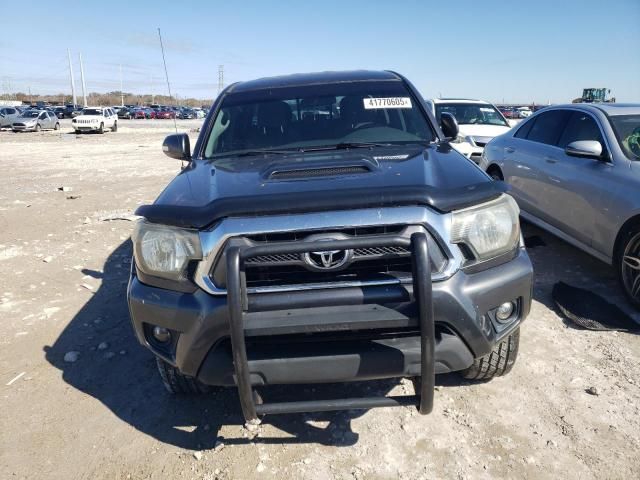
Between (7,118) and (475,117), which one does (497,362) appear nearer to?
(475,117)

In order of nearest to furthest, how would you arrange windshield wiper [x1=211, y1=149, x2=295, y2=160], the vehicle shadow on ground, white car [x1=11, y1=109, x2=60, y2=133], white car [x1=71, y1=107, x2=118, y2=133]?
the vehicle shadow on ground
windshield wiper [x1=211, y1=149, x2=295, y2=160]
white car [x1=71, y1=107, x2=118, y2=133]
white car [x1=11, y1=109, x2=60, y2=133]

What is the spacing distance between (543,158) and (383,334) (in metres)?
3.97

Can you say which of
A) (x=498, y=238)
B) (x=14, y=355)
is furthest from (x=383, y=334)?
(x=14, y=355)

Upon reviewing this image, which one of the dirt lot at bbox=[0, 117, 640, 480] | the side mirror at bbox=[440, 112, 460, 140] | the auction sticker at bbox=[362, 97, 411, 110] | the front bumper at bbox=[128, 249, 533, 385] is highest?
the auction sticker at bbox=[362, 97, 411, 110]

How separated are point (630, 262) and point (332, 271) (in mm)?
2941

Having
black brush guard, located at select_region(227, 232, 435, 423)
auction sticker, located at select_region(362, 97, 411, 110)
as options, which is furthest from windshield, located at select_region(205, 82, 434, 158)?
black brush guard, located at select_region(227, 232, 435, 423)

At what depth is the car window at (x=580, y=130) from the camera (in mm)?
4520

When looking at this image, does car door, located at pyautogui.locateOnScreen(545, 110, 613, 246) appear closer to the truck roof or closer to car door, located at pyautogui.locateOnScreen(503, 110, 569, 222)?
car door, located at pyautogui.locateOnScreen(503, 110, 569, 222)

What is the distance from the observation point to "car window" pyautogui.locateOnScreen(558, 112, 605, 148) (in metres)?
4.52

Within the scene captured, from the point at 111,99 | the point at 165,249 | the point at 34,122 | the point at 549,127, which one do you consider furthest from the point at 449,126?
the point at 111,99

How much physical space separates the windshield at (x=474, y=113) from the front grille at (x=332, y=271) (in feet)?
29.8

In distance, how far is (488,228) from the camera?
A: 2225 millimetres

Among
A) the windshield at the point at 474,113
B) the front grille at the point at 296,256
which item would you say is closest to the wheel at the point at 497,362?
the front grille at the point at 296,256

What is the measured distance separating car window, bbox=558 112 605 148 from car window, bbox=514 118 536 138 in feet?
2.67
